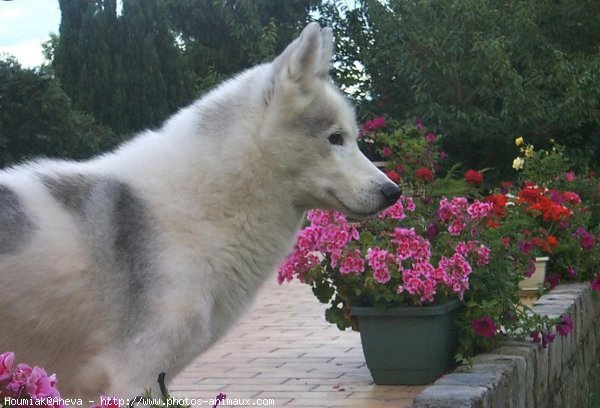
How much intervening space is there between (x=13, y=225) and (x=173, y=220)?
451 millimetres

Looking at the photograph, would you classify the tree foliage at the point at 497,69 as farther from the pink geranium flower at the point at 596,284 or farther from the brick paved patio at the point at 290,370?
the brick paved patio at the point at 290,370

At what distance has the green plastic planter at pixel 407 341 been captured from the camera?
426cm

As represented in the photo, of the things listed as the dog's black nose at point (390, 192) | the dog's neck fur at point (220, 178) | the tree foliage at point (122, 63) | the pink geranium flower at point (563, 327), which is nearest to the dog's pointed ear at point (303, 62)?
the dog's neck fur at point (220, 178)

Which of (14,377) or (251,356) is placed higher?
(14,377)

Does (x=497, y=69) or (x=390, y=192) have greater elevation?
(x=497, y=69)

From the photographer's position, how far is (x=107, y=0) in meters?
15.2

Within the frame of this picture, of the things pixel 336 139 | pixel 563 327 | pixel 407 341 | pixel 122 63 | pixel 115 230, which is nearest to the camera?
pixel 115 230

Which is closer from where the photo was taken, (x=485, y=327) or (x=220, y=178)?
(x=220, y=178)

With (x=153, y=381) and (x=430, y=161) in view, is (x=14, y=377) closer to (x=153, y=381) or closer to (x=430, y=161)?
(x=153, y=381)

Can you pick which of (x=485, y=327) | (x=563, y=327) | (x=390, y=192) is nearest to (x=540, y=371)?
(x=563, y=327)

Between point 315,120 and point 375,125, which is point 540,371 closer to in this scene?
point 315,120

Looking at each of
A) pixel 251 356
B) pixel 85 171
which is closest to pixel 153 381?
pixel 85 171

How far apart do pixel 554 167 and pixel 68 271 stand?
19.4 ft

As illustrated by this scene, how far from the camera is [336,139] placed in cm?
305
